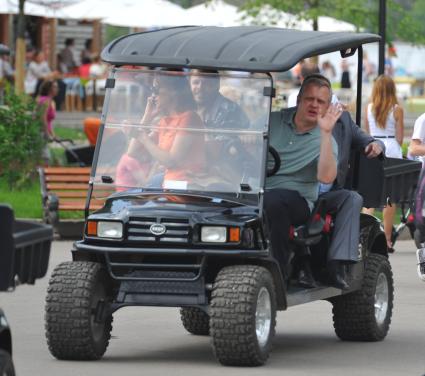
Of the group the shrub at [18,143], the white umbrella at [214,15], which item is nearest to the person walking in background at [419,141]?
the shrub at [18,143]

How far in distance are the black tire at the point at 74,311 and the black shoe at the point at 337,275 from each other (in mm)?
1506

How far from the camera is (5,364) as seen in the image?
6738 millimetres

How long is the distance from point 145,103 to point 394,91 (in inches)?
284

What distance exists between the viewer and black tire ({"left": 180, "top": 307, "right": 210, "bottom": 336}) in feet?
35.4

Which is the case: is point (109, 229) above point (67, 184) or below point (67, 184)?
above

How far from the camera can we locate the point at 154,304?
9.30 meters

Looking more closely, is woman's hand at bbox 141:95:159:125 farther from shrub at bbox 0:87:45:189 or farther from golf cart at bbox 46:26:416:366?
shrub at bbox 0:87:45:189

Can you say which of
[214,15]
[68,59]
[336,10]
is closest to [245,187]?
[336,10]

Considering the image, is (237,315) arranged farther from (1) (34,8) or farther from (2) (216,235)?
(1) (34,8)

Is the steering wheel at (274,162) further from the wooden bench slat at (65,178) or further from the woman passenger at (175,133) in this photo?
the wooden bench slat at (65,178)

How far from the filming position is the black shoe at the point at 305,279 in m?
10.1

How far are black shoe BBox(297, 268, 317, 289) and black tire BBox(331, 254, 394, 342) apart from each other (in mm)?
487

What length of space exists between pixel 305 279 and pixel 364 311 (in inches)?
25.0

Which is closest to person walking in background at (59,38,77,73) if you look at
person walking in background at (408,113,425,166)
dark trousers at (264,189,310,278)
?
person walking in background at (408,113,425,166)
